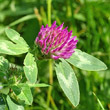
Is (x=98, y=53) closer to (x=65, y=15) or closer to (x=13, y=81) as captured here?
(x=65, y=15)

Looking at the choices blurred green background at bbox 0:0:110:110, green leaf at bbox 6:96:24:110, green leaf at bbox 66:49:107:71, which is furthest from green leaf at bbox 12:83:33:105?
blurred green background at bbox 0:0:110:110

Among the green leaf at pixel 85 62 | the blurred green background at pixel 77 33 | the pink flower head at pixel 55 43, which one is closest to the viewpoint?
the pink flower head at pixel 55 43

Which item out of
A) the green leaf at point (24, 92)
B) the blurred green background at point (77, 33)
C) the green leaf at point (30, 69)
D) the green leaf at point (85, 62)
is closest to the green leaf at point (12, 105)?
the green leaf at point (24, 92)

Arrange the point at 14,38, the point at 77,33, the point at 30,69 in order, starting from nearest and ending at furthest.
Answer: the point at 30,69 < the point at 14,38 < the point at 77,33

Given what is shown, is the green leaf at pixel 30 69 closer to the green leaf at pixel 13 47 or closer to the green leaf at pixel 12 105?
the green leaf at pixel 13 47

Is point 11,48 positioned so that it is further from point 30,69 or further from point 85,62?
point 85,62

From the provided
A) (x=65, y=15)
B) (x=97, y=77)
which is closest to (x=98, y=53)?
(x=97, y=77)

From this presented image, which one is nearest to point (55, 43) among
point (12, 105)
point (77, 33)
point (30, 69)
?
point (30, 69)
